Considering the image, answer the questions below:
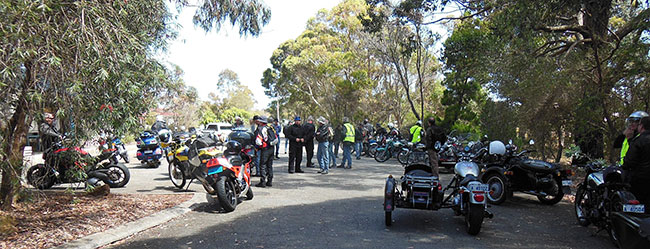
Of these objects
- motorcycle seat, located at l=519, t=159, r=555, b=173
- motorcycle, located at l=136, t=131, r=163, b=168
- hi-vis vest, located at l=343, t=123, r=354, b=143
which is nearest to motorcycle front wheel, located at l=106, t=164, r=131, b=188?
motorcycle, located at l=136, t=131, r=163, b=168

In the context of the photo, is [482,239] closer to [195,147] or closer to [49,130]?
[195,147]

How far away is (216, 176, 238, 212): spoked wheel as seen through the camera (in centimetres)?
725

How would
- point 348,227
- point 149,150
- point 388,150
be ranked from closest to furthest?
point 348,227, point 149,150, point 388,150

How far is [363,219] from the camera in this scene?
23.0ft

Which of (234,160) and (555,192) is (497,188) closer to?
(555,192)

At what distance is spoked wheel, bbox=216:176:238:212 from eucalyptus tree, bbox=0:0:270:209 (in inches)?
64.6

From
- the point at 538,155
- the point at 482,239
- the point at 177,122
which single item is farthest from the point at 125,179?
the point at 177,122

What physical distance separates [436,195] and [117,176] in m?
6.93

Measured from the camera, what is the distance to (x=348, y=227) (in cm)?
645

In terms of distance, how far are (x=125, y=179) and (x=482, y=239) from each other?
7487 mm

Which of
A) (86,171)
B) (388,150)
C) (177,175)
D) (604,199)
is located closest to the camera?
(604,199)

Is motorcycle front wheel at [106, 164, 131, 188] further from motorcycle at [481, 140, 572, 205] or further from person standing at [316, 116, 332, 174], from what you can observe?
motorcycle at [481, 140, 572, 205]

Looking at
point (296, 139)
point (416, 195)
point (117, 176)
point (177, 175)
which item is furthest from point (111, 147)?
point (296, 139)

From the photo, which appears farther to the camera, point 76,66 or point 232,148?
point 232,148
